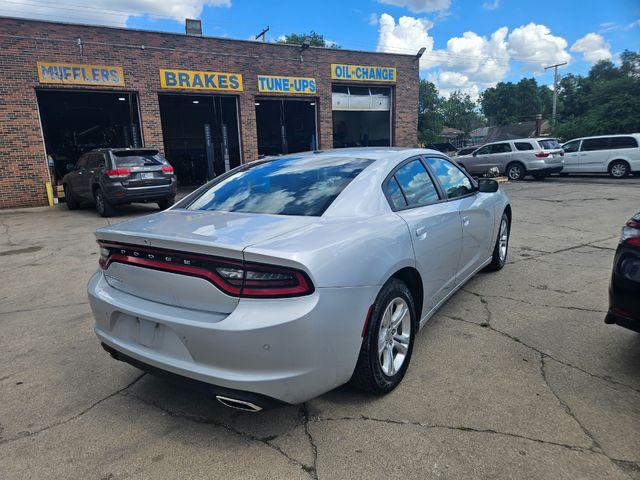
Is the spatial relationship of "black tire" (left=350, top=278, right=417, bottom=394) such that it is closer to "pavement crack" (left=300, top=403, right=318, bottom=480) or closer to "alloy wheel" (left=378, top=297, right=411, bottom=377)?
"alloy wheel" (left=378, top=297, right=411, bottom=377)

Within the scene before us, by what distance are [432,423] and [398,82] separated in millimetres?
20569

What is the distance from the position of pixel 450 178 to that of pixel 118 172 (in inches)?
339

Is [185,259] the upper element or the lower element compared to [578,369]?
upper

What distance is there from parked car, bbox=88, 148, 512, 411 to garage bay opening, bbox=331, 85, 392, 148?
17532 millimetres

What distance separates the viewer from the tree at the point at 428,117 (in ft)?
180

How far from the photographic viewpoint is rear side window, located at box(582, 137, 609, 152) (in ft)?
54.7

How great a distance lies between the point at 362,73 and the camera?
1980cm

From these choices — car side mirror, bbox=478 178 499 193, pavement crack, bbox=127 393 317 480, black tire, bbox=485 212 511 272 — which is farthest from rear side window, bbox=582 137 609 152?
pavement crack, bbox=127 393 317 480

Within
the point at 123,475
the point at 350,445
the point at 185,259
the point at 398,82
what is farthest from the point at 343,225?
the point at 398,82

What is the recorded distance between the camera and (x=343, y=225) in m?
2.52

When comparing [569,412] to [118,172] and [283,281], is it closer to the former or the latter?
[283,281]

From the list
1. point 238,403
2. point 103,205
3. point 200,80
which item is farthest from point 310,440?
point 200,80

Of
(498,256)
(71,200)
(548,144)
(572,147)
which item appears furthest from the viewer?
(572,147)

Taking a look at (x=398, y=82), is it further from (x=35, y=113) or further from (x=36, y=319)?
(x=36, y=319)
